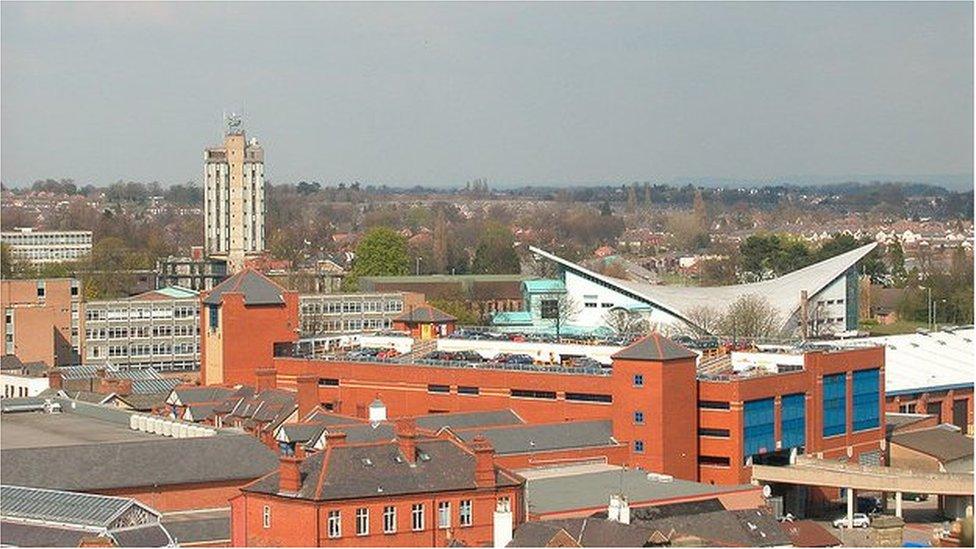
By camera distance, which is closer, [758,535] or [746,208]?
[758,535]

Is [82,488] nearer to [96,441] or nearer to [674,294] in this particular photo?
[96,441]

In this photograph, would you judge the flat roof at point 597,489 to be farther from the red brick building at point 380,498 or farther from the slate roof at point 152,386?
the slate roof at point 152,386

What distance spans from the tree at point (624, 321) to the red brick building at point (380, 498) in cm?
3386

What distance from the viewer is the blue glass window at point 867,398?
45.7 meters

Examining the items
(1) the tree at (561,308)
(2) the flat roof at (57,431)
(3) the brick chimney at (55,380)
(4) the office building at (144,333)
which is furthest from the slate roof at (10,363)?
(1) the tree at (561,308)

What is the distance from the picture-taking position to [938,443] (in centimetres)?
4634

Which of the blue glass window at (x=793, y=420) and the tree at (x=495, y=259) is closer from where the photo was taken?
the blue glass window at (x=793, y=420)

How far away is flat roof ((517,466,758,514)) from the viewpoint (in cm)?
3275

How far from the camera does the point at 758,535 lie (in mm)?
31375

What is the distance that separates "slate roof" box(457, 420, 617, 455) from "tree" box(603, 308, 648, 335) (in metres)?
24.8

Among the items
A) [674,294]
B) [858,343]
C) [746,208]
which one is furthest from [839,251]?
[746,208]

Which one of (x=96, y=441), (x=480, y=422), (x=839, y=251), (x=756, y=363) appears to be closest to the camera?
(x=96, y=441)

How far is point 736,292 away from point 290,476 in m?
42.5

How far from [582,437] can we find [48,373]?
57.7 feet
